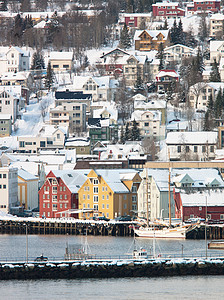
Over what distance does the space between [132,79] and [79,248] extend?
7984 centimetres

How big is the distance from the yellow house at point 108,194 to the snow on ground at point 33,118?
1406 inches

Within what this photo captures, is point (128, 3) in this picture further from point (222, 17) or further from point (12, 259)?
point (12, 259)

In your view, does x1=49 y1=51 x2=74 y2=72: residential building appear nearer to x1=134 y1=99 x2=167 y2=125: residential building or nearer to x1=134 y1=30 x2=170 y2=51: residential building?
x1=134 y1=30 x2=170 y2=51: residential building

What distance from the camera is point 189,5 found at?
604 feet

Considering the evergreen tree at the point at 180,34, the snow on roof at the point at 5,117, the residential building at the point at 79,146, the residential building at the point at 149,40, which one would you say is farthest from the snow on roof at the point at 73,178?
the evergreen tree at the point at 180,34

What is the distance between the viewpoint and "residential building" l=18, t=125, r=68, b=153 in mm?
131500

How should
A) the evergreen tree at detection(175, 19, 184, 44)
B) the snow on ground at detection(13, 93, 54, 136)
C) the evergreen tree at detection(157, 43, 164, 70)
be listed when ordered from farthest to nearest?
1. the evergreen tree at detection(175, 19, 184, 44)
2. the evergreen tree at detection(157, 43, 164, 70)
3. the snow on ground at detection(13, 93, 54, 136)

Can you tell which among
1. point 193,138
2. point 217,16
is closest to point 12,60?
point 217,16

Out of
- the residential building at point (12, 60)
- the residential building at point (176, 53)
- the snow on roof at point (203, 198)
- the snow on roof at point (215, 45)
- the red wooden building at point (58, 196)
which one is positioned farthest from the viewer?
the residential building at point (176, 53)

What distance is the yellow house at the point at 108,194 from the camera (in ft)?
330

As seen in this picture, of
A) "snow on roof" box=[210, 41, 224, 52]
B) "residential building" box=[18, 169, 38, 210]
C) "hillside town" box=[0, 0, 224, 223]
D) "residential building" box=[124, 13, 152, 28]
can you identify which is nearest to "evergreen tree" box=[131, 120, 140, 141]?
"hillside town" box=[0, 0, 224, 223]

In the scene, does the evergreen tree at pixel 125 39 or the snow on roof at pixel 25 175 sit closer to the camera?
the snow on roof at pixel 25 175

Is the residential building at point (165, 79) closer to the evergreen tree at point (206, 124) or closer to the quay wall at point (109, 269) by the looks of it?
the evergreen tree at point (206, 124)

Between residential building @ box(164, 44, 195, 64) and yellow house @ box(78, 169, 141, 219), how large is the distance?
2279 inches
